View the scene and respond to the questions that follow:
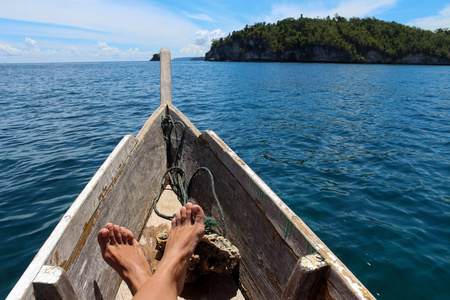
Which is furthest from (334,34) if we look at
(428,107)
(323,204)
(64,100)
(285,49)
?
(323,204)

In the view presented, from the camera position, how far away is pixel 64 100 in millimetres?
14367

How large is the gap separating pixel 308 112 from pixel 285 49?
8824cm

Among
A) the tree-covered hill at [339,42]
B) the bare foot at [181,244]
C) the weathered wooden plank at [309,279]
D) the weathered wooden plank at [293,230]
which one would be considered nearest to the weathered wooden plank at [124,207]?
the bare foot at [181,244]

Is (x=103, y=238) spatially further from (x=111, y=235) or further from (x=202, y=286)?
(x=202, y=286)

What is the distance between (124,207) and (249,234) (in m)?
1.10

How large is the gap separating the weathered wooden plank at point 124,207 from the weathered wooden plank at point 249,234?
0.59m

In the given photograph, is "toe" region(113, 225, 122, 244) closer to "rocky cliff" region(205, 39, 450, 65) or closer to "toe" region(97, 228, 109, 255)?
"toe" region(97, 228, 109, 255)

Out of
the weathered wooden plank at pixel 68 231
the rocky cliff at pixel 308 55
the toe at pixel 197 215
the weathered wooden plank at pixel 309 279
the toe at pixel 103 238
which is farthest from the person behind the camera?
the rocky cliff at pixel 308 55

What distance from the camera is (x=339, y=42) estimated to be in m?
84.1

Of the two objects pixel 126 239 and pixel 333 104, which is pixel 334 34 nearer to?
pixel 333 104

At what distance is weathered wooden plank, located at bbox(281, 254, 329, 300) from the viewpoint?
1.27 meters

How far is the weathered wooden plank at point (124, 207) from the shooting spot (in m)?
1.63

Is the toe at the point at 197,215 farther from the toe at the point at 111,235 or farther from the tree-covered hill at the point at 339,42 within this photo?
A: the tree-covered hill at the point at 339,42

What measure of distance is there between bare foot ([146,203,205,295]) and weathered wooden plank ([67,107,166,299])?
43cm
